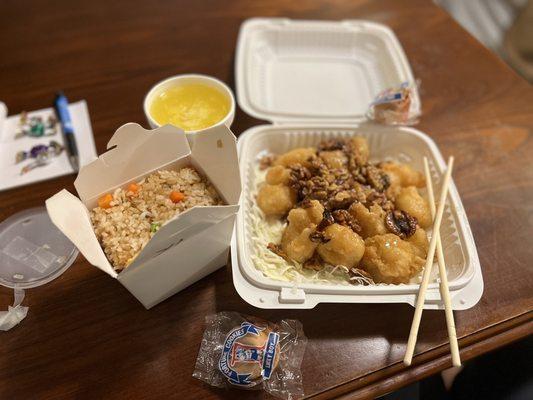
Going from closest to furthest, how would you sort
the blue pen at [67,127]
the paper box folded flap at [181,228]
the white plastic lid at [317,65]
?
1. the paper box folded flap at [181,228]
2. the blue pen at [67,127]
3. the white plastic lid at [317,65]

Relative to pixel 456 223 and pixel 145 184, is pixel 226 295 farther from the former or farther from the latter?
pixel 456 223

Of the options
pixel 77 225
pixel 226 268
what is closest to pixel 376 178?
pixel 226 268

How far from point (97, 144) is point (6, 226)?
0.47 m

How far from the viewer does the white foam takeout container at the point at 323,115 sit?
3.74ft

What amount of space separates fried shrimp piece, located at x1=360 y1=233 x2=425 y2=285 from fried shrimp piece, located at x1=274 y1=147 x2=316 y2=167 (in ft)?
1.38

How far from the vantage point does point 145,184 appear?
1.17m

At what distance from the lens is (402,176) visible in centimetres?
151

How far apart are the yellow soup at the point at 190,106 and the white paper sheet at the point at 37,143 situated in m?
0.36

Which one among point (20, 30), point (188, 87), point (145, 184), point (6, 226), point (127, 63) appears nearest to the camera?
point (145, 184)

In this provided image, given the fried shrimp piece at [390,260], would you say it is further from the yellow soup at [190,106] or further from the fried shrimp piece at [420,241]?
the yellow soup at [190,106]

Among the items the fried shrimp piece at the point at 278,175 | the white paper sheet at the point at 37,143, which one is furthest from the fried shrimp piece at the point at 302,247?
the white paper sheet at the point at 37,143

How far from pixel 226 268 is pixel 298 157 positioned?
0.54 meters

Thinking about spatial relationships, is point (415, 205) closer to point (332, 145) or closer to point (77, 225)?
point (332, 145)

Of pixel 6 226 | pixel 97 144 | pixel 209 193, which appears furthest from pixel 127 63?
pixel 209 193
